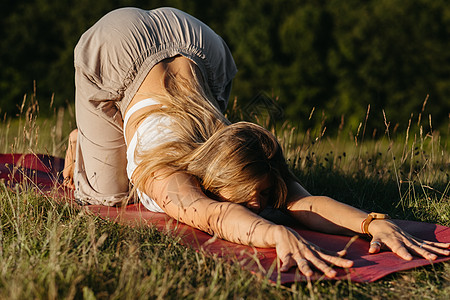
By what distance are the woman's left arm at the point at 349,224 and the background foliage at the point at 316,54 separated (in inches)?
301

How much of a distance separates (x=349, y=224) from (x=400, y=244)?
33 centimetres

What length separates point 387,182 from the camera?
156 inches

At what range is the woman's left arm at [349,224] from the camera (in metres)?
2.41

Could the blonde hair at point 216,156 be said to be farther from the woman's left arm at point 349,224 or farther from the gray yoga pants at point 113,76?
the gray yoga pants at point 113,76

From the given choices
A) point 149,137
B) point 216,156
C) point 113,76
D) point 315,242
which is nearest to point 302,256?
point 315,242

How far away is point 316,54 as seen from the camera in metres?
10.9

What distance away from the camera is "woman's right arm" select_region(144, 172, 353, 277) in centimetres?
215

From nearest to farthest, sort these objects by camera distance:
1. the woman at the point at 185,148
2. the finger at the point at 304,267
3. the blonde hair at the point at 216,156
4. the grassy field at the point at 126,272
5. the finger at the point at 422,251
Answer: the grassy field at the point at 126,272 → the finger at the point at 304,267 → the finger at the point at 422,251 → the woman at the point at 185,148 → the blonde hair at the point at 216,156

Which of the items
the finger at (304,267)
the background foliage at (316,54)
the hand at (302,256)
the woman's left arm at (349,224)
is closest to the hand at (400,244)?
the woman's left arm at (349,224)

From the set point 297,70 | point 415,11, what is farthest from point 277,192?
point 415,11

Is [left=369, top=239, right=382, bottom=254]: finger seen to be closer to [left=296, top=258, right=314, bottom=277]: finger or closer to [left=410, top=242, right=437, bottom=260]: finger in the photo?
[left=410, top=242, right=437, bottom=260]: finger

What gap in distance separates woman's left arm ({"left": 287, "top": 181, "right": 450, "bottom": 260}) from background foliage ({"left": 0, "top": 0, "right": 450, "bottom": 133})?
765 centimetres

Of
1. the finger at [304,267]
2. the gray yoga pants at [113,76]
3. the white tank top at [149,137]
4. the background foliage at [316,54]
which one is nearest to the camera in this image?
the finger at [304,267]

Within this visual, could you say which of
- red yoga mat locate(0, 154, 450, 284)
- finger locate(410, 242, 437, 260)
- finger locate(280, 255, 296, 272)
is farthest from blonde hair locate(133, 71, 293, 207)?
finger locate(410, 242, 437, 260)
